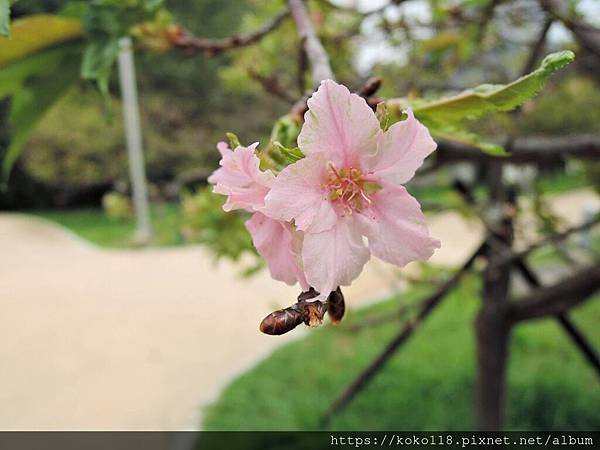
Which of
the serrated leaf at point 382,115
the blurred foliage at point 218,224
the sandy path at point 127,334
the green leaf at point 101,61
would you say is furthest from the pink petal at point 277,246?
the sandy path at point 127,334

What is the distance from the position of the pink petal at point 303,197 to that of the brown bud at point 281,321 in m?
0.07

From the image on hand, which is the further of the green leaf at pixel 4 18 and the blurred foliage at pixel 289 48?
the blurred foliage at pixel 289 48

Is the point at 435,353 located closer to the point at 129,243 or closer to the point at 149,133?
the point at 129,243

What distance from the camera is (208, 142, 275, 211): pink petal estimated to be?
420 mm

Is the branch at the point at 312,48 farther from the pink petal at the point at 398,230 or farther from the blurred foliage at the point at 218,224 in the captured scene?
the blurred foliage at the point at 218,224

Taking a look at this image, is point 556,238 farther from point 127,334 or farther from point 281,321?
point 127,334

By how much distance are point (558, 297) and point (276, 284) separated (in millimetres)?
3953

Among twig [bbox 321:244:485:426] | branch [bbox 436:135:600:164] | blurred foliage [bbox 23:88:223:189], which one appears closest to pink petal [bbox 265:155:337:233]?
branch [bbox 436:135:600:164]

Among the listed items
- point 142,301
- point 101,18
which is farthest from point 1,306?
point 101,18

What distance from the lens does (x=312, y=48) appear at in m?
0.59

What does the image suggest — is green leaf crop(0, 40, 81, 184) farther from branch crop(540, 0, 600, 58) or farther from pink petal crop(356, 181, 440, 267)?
branch crop(540, 0, 600, 58)

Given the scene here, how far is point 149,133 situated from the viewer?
1217 cm

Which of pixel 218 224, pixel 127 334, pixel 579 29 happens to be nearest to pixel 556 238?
pixel 579 29

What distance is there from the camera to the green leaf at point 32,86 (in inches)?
34.1
